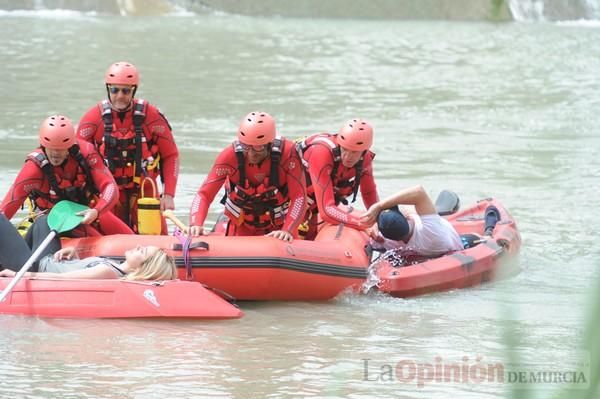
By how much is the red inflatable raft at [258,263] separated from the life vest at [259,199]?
1.03ft

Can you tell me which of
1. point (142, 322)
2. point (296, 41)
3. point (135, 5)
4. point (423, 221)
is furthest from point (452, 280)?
point (135, 5)

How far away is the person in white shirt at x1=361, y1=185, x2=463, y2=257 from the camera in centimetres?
672

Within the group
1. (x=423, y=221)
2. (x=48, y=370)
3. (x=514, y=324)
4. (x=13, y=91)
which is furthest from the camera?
(x=13, y=91)

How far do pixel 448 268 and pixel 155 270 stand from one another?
203 cm

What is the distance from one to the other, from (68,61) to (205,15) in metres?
15.2

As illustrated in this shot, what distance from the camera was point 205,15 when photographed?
37.2m

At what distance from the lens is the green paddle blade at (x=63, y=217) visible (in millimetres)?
6129

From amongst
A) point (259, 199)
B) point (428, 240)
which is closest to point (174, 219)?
point (259, 199)

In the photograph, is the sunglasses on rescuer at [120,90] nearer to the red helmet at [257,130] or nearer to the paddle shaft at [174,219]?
the paddle shaft at [174,219]

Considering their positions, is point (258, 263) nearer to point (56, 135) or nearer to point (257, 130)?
point (257, 130)

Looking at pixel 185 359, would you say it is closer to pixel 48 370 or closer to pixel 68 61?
pixel 48 370

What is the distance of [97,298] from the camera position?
579 cm

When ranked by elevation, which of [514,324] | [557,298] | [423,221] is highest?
[514,324]

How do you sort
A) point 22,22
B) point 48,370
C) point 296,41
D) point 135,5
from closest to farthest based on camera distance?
point 48,370, point 296,41, point 22,22, point 135,5
